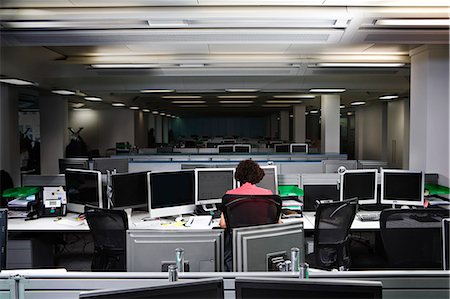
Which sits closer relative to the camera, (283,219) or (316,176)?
(283,219)

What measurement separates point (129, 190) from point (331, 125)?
826 centimetres

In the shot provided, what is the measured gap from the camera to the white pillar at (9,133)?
8359mm

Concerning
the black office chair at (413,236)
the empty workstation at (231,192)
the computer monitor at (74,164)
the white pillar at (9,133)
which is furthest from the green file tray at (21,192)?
the white pillar at (9,133)

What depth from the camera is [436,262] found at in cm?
334

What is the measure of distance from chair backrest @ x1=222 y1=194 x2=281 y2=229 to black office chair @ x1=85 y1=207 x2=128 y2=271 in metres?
0.84

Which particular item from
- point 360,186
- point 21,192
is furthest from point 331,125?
point 21,192

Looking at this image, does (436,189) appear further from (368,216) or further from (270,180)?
(270,180)

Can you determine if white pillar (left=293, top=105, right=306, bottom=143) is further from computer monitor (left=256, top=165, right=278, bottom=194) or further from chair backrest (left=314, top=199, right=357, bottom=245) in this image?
chair backrest (left=314, top=199, right=357, bottom=245)

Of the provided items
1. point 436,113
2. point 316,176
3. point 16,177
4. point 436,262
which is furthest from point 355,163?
point 16,177

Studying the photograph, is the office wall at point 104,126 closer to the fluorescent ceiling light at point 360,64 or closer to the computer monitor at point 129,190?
the fluorescent ceiling light at point 360,64

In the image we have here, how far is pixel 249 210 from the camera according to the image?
327cm

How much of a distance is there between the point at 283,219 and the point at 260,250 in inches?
99.3

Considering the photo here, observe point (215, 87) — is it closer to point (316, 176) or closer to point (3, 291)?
point (316, 176)

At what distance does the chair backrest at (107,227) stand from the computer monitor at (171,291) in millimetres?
2154
